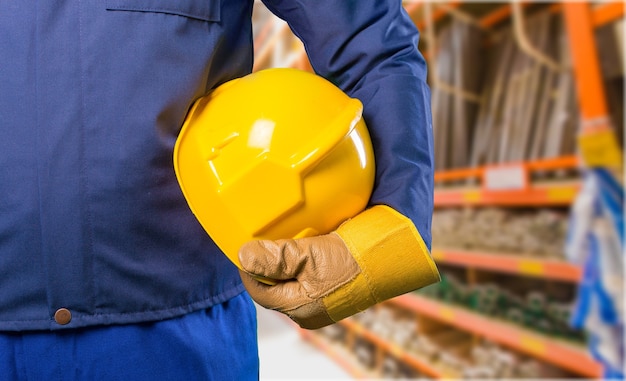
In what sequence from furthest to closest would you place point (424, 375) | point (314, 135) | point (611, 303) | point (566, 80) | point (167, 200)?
point (424, 375), point (566, 80), point (611, 303), point (167, 200), point (314, 135)

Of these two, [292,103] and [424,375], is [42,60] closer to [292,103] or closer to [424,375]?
[292,103]

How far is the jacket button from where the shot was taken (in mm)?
595

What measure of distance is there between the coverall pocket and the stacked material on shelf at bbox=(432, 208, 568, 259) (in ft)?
6.11

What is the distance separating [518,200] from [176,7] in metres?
1.85

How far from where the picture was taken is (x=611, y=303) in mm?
1691

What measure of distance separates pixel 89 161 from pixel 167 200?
105 mm

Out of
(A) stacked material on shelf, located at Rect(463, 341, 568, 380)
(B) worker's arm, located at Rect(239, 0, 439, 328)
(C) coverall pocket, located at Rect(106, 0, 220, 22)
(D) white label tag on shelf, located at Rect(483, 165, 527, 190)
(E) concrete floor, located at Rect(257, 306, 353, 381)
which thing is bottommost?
(E) concrete floor, located at Rect(257, 306, 353, 381)

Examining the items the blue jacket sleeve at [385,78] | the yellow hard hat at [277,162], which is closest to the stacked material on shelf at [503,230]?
the blue jacket sleeve at [385,78]

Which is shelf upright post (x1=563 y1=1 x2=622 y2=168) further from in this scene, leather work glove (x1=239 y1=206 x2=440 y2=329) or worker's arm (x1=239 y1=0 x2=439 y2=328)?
leather work glove (x1=239 y1=206 x2=440 y2=329)

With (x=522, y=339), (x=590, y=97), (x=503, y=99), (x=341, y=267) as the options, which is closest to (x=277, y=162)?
(x=341, y=267)

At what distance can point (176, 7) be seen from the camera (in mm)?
635

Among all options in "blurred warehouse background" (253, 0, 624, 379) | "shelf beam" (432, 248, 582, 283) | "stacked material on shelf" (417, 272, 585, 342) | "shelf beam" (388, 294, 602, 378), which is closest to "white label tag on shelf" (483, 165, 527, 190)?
"blurred warehouse background" (253, 0, 624, 379)

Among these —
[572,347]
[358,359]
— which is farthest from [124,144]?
[358,359]

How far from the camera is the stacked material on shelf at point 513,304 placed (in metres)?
2.11
